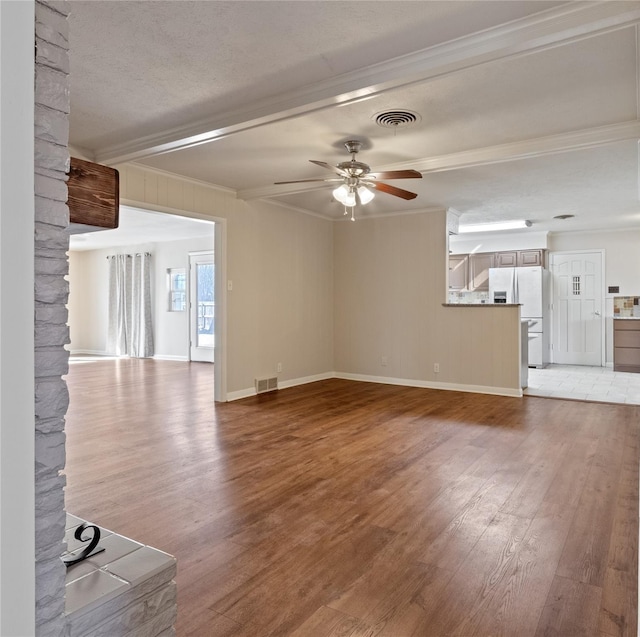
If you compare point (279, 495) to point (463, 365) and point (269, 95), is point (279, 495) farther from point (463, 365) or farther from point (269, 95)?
point (463, 365)

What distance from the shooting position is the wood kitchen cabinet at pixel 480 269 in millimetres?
9164

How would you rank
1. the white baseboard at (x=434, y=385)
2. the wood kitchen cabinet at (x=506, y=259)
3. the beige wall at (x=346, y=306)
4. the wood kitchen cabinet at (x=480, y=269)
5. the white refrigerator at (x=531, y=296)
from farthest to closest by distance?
the wood kitchen cabinet at (x=480, y=269), the wood kitchen cabinet at (x=506, y=259), the white refrigerator at (x=531, y=296), the white baseboard at (x=434, y=385), the beige wall at (x=346, y=306)

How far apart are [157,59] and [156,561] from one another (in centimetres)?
Answer: 260

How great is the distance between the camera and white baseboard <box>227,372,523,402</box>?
592 cm

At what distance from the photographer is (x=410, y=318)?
22.5ft

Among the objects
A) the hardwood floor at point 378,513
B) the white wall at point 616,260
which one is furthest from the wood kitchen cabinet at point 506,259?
the hardwood floor at point 378,513

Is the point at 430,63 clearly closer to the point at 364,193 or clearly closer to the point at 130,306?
the point at 364,193

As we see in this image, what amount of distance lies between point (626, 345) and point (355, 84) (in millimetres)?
7663

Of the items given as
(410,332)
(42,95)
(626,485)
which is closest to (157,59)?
(42,95)

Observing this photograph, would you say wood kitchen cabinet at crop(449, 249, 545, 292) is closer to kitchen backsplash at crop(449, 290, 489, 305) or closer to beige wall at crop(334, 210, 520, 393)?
kitchen backsplash at crop(449, 290, 489, 305)

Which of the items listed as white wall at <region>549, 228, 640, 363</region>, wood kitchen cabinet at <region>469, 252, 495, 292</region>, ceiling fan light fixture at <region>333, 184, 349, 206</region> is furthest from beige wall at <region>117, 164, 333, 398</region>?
white wall at <region>549, 228, 640, 363</region>

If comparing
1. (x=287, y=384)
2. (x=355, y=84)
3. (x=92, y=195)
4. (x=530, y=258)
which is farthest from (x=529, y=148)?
(x=530, y=258)

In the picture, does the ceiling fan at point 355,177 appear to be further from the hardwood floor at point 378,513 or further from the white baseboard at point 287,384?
the white baseboard at point 287,384

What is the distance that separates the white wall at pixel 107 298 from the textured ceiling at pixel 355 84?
17.7 feet
